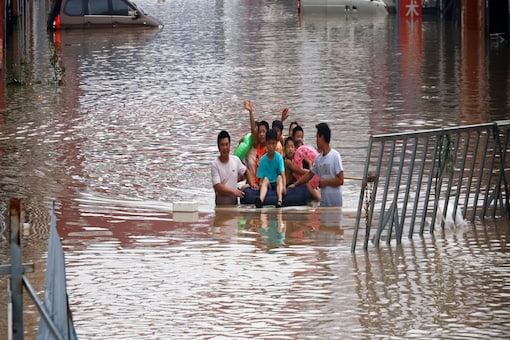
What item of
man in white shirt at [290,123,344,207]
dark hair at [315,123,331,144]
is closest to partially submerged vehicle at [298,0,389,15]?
man in white shirt at [290,123,344,207]

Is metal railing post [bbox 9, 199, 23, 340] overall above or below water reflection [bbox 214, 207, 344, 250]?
above

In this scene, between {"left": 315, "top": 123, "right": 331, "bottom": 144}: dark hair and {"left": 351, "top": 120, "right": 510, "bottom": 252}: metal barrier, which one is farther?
{"left": 315, "top": 123, "right": 331, "bottom": 144}: dark hair

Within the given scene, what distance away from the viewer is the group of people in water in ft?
51.0

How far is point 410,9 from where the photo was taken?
55.1m

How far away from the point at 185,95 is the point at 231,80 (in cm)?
323

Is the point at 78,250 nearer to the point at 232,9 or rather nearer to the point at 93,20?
the point at 93,20

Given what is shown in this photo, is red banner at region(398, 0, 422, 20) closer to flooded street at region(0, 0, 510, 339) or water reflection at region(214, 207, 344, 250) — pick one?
flooded street at region(0, 0, 510, 339)

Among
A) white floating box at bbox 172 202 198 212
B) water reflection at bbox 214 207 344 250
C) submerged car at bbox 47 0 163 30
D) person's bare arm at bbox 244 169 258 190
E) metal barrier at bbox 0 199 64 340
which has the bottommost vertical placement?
water reflection at bbox 214 207 344 250

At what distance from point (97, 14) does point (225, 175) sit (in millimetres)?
35130

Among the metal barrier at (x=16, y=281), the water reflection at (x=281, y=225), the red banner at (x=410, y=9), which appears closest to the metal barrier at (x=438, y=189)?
the water reflection at (x=281, y=225)

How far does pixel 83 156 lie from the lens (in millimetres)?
20750

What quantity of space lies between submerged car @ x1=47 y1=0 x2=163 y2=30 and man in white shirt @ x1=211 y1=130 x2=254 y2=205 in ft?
112

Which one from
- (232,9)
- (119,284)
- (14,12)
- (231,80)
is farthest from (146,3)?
(119,284)

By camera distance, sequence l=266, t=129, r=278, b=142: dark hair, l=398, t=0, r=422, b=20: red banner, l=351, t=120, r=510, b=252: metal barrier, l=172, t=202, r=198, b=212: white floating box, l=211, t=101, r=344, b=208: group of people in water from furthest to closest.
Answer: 1. l=398, t=0, r=422, b=20: red banner
2. l=266, t=129, r=278, b=142: dark hair
3. l=172, t=202, r=198, b=212: white floating box
4. l=211, t=101, r=344, b=208: group of people in water
5. l=351, t=120, r=510, b=252: metal barrier
